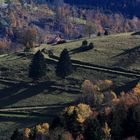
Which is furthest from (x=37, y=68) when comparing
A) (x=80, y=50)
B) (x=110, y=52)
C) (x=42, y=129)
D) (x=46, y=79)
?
(x=42, y=129)

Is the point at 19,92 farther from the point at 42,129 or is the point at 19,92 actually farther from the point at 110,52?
the point at 42,129

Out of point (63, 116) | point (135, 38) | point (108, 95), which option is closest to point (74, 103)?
point (108, 95)

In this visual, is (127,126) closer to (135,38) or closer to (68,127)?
(68,127)

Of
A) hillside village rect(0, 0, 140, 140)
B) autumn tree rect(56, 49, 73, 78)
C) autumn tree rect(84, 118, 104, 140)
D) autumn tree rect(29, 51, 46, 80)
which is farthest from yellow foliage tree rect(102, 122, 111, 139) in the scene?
autumn tree rect(29, 51, 46, 80)

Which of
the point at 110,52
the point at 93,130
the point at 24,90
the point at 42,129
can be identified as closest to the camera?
the point at 93,130

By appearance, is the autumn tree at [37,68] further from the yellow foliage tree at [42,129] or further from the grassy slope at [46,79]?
the yellow foliage tree at [42,129]

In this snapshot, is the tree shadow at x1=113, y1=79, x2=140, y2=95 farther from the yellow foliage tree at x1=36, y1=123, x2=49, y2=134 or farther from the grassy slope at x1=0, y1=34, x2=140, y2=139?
the yellow foliage tree at x1=36, y1=123, x2=49, y2=134
